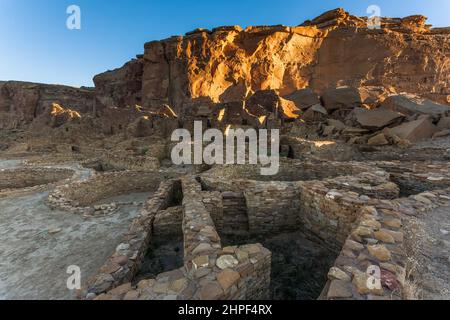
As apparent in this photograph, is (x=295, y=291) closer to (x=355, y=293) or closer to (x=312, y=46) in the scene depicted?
(x=355, y=293)

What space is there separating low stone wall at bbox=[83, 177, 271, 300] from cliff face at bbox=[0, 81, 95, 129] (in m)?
48.7

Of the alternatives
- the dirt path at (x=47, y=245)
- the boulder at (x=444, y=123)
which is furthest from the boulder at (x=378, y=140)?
the dirt path at (x=47, y=245)

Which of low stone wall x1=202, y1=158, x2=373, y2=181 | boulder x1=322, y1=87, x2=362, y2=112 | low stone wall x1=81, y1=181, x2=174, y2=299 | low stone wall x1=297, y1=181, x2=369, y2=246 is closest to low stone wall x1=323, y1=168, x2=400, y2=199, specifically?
low stone wall x1=297, y1=181, x2=369, y2=246

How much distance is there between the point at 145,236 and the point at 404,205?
18.2 ft

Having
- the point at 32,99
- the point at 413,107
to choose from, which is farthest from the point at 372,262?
the point at 32,99

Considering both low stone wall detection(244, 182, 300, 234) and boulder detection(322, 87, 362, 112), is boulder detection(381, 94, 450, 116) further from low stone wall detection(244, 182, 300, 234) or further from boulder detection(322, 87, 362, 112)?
low stone wall detection(244, 182, 300, 234)

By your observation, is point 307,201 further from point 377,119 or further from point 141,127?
point 141,127

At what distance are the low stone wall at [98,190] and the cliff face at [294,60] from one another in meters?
21.6

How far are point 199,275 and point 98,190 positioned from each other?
9.03m

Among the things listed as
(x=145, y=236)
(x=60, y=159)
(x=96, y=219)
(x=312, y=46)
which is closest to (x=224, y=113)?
(x=60, y=159)

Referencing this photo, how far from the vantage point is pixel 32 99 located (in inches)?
1594

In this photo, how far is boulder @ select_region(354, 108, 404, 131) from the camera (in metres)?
13.3

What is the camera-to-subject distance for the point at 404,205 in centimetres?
A: 402

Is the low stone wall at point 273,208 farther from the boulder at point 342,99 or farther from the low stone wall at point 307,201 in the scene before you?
the boulder at point 342,99
